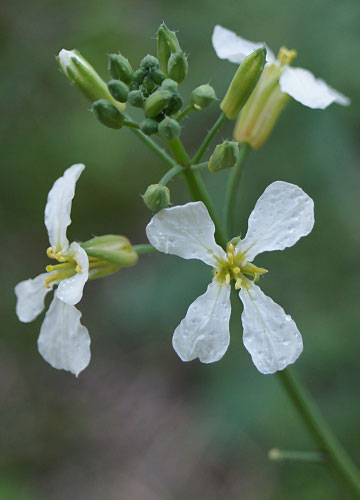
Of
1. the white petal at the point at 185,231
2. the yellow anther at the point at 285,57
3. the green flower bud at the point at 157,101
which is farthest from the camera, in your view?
the yellow anther at the point at 285,57

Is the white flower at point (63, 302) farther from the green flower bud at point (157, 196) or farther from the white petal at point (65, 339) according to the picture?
the green flower bud at point (157, 196)

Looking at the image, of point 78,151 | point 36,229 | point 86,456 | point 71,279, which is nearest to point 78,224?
point 36,229

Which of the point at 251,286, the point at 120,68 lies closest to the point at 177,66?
the point at 120,68

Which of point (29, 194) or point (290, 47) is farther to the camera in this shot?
point (29, 194)

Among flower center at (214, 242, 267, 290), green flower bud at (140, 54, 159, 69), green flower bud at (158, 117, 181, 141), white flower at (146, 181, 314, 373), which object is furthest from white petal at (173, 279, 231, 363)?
green flower bud at (140, 54, 159, 69)

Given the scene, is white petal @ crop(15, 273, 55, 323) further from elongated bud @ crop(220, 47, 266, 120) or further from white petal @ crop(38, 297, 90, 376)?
elongated bud @ crop(220, 47, 266, 120)

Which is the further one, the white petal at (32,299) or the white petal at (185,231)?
the white petal at (32,299)

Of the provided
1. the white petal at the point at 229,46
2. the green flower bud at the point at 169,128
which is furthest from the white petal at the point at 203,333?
the white petal at the point at 229,46

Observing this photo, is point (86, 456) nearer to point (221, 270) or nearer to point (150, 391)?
point (150, 391)
